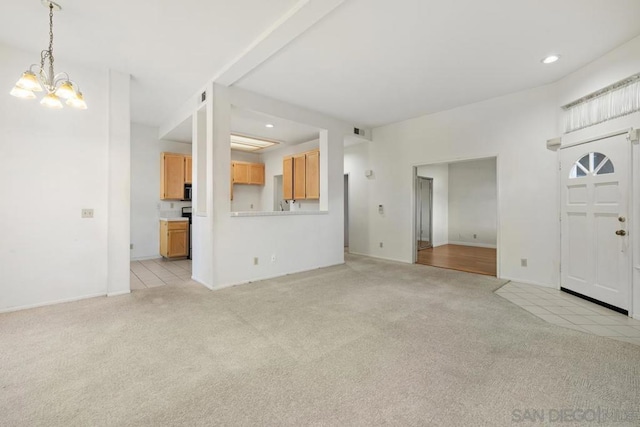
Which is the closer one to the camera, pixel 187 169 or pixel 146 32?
pixel 146 32

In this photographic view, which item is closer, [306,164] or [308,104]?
[308,104]

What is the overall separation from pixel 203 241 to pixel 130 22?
2.64 m

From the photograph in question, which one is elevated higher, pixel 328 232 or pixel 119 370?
pixel 328 232

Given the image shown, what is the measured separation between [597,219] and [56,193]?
6385mm

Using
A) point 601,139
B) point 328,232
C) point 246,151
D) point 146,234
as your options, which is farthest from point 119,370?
point 246,151

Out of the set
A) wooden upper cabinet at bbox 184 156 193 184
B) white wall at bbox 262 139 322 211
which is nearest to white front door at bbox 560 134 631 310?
white wall at bbox 262 139 322 211

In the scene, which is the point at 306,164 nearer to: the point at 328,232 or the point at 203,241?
the point at 328,232

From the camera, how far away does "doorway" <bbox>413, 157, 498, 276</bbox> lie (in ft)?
24.5

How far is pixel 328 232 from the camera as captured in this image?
539 cm

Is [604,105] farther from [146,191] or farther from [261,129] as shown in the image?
[146,191]

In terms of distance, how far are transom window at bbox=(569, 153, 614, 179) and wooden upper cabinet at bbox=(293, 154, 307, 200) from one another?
4.54 meters

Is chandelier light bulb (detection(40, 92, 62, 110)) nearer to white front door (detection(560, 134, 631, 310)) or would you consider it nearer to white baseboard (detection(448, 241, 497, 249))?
white front door (detection(560, 134, 631, 310))

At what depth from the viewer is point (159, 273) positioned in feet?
15.8

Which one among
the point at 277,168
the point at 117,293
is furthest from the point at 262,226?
the point at 277,168
